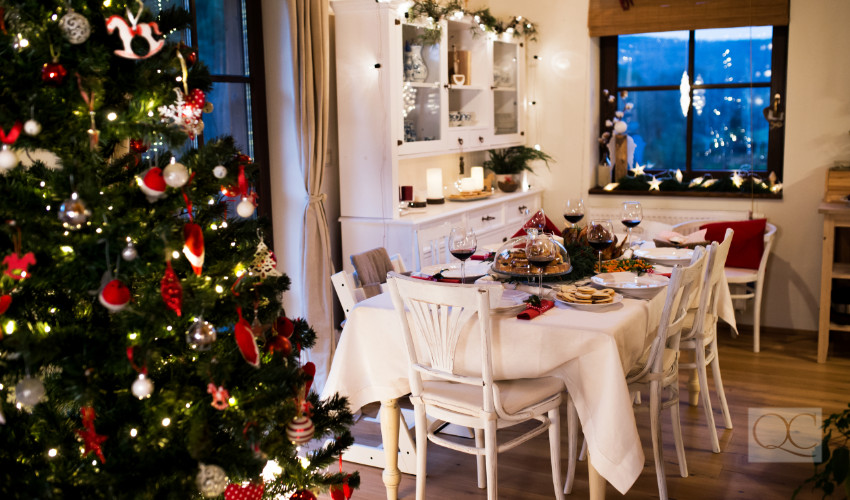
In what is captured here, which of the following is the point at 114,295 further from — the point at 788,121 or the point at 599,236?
the point at 788,121

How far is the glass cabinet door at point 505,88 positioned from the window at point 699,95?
71 cm

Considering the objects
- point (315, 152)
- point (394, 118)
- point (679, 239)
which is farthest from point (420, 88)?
point (679, 239)

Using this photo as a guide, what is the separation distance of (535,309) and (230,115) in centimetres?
194

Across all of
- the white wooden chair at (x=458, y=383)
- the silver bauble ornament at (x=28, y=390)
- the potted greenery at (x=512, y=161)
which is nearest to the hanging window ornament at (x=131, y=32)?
the silver bauble ornament at (x=28, y=390)

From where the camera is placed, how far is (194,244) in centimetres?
163

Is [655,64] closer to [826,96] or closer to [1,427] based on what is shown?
[826,96]

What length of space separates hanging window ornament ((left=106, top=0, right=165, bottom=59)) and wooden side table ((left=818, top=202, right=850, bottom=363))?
154 inches

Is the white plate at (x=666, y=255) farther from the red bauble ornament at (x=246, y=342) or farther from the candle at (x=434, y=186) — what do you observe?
the red bauble ornament at (x=246, y=342)

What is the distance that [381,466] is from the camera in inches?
132

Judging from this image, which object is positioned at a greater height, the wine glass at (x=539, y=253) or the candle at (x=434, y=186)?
the candle at (x=434, y=186)

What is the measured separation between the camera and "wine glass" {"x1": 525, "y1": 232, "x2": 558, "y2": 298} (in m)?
2.94

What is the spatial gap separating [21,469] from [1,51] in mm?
835

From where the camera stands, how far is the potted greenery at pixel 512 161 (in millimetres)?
5777

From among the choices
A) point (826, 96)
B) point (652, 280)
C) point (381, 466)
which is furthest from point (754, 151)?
point (381, 466)
